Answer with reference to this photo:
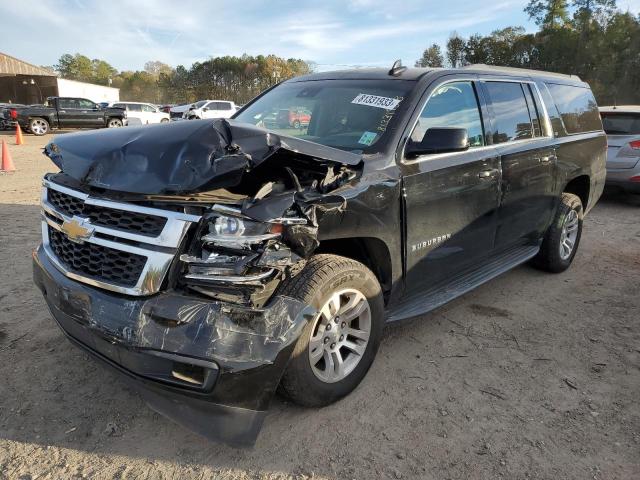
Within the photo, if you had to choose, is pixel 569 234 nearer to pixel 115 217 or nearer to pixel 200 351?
pixel 200 351

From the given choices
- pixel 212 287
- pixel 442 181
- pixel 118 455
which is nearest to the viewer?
pixel 212 287

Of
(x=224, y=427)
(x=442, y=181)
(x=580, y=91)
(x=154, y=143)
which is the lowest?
(x=224, y=427)

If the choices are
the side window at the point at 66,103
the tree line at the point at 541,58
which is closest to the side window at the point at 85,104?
the side window at the point at 66,103

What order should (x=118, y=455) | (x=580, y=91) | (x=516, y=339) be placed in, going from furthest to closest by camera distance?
(x=580, y=91) → (x=516, y=339) → (x=118, y=455)

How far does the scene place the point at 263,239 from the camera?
85.2 inches

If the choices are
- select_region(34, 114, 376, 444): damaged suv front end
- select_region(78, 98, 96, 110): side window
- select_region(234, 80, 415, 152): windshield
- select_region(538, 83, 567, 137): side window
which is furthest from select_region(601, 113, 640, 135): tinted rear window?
select_region(78, 98, 96, 110): side window

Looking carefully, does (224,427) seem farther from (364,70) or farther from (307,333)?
(364,70)

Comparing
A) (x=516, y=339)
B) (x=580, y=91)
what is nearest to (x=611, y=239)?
(x=580, y=91)

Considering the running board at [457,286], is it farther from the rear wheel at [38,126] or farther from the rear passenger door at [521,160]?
the rear wheel at [38,126]

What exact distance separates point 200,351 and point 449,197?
202 centimetres

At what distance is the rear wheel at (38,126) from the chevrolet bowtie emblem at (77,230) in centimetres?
2280

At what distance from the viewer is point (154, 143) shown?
92.9 inches

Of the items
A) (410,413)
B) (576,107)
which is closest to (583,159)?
(576,107)

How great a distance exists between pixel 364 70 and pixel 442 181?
123 cm
